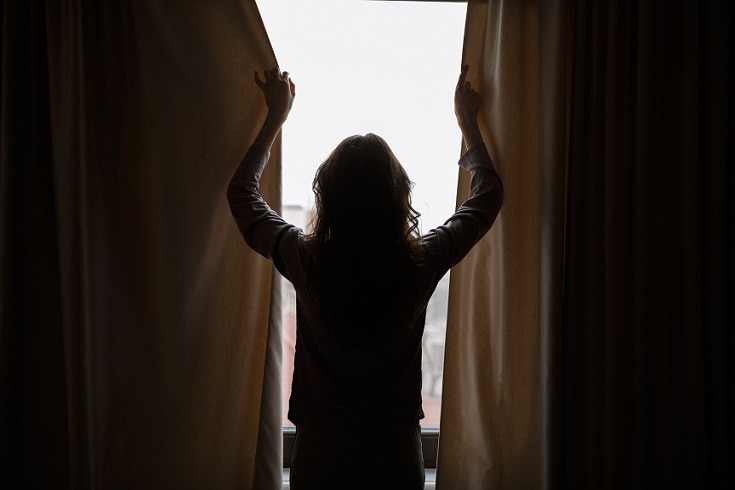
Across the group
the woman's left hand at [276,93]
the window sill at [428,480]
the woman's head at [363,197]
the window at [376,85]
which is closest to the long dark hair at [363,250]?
the woman's head at [363,197]

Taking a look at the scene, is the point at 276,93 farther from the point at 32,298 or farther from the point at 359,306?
the point at 32,298

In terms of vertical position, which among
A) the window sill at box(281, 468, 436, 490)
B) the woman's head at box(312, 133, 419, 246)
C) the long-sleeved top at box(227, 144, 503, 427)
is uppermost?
the woman's head at box(312, 133, 419, 246)

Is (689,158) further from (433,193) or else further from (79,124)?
(79,124)

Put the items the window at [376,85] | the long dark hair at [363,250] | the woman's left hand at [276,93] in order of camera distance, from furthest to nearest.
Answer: the window at [376,85] → the woman's left hand at [276,93] → the long dark hair at [363,250]

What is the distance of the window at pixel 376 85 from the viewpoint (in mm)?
1665

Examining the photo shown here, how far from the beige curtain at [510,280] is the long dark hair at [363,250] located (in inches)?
15.8

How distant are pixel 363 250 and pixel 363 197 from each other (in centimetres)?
10

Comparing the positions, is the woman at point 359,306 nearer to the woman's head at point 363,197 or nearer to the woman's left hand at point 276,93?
the woman's head at point 363,197

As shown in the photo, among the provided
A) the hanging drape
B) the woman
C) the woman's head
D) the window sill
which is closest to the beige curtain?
the hanging drape

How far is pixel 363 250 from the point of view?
3.86 ft

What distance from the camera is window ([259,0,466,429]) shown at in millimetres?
1665

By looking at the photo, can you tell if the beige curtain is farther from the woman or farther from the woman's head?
the woman's head

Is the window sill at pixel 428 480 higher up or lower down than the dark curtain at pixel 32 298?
lower down

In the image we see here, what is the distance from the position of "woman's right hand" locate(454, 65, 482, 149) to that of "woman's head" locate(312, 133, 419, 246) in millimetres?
335
